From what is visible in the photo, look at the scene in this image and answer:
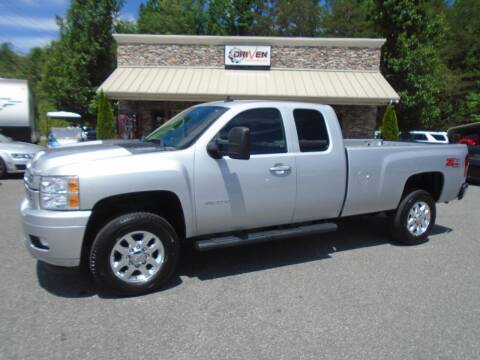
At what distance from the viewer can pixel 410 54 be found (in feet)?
67.8

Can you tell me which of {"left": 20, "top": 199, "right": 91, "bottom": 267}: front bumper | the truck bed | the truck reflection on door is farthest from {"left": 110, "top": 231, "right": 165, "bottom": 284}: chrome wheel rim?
the truck reflection on door

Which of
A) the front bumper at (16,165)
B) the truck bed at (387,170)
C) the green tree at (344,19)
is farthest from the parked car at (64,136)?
the green tree at (344,19)

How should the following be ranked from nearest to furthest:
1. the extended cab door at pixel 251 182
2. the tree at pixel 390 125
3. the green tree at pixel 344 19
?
the extended cab door at pixel 251 182, the tree at pixel 390 125, the green tree at pixel 344 19

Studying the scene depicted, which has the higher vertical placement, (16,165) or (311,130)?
(311,130)

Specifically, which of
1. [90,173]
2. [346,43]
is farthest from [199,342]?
[346,43]

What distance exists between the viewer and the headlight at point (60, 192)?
3.50 metres

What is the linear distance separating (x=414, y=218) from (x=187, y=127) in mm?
3579

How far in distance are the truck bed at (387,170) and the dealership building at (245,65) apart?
414 inches

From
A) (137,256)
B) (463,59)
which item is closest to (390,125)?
(137,256)

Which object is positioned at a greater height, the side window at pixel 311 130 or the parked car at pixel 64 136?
the side window at pixel 311 130

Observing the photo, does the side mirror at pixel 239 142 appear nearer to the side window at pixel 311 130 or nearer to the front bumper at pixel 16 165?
the side window at pixel 311 130

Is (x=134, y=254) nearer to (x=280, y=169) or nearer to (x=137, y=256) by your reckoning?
(x=137, y=256)

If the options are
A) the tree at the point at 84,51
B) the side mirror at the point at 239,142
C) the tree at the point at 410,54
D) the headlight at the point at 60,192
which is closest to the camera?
the headlight at the point at 60,192

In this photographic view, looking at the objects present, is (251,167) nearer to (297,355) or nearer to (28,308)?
(297,355)
